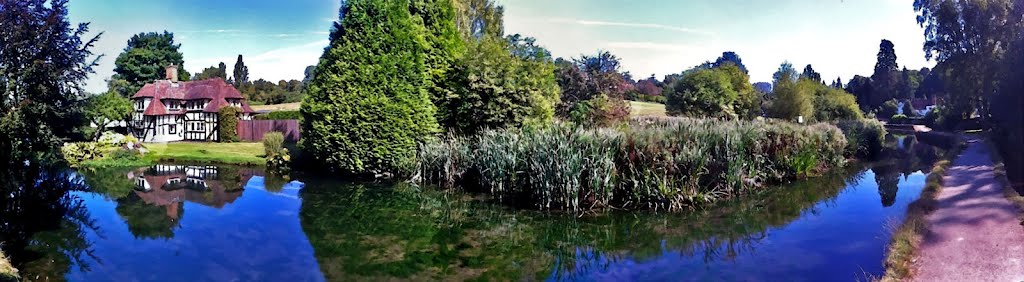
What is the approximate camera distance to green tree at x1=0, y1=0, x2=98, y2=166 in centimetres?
1190

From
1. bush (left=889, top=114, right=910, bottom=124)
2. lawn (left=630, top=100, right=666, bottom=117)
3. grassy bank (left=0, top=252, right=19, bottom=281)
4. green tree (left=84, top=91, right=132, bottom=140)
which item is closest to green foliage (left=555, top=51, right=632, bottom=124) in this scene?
lawn (left=630, top=100, right=666, bottom=117)

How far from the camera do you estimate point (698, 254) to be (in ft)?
25.3

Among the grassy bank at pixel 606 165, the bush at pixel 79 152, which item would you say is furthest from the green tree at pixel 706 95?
the bush at pixel 79 152

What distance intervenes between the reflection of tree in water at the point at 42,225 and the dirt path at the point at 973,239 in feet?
34.7

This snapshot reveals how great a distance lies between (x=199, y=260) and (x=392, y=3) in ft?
30.6

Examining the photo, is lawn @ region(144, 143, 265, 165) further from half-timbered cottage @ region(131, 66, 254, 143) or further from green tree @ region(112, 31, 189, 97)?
green tree @ region(112, 31, 189, 97)

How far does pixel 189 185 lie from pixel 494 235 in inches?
411

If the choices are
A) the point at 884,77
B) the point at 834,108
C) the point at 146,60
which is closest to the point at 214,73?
the point at 146,60

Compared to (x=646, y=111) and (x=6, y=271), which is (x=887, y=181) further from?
(x=646, y=111)

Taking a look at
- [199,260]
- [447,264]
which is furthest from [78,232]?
[447,264]

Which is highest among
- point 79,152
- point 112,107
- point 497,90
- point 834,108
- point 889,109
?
point 889,109

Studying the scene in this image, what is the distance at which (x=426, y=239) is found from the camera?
8.32 metres

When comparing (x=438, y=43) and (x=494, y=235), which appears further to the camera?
(x=438, y=43)

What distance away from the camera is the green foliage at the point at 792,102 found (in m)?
29.4
